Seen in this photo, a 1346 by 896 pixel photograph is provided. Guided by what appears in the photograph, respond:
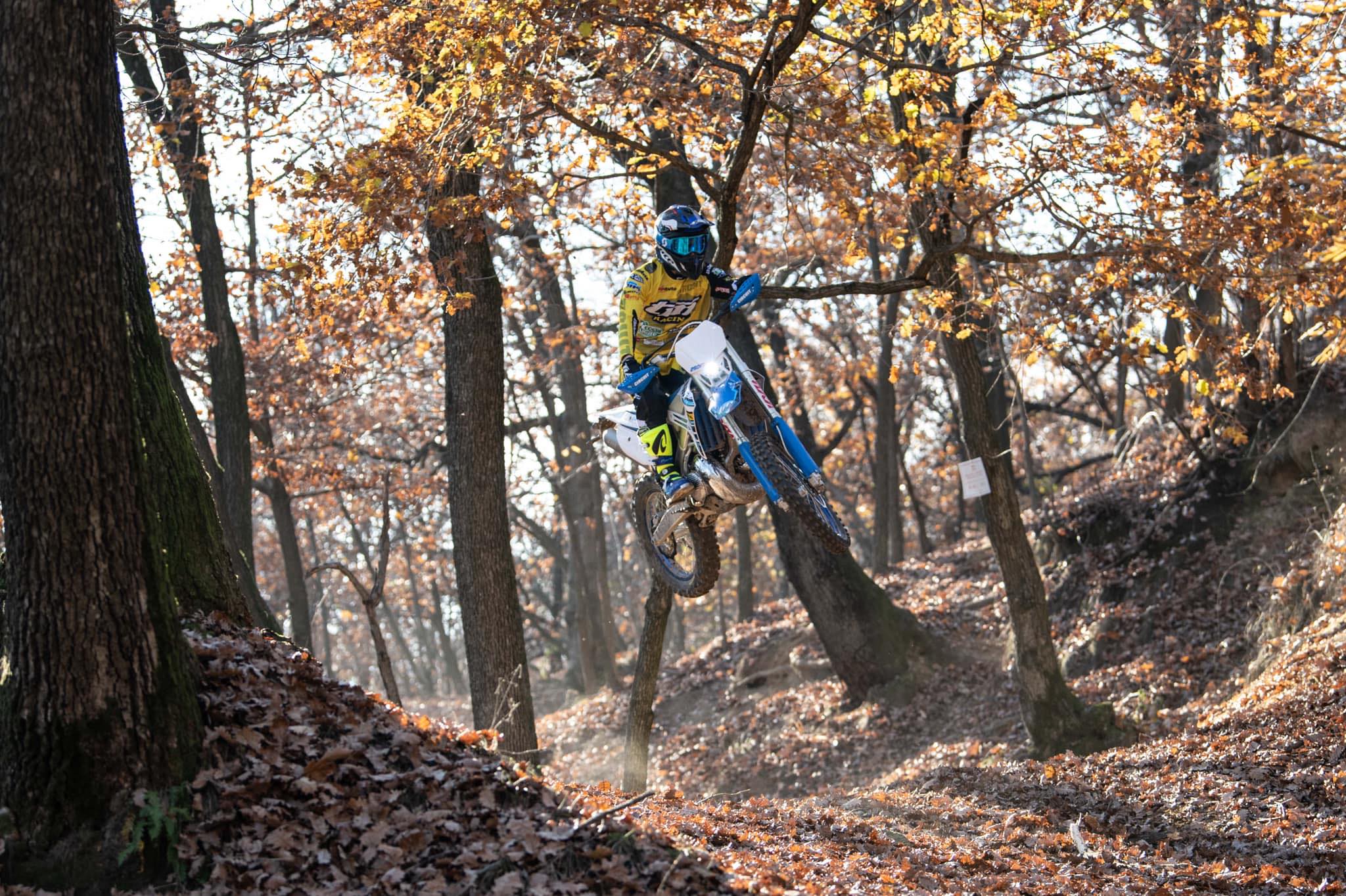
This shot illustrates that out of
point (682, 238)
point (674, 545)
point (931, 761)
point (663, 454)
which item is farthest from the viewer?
point (931, 761)

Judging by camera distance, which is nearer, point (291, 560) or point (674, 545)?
point (674, 545)

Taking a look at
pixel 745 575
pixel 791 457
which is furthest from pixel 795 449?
pixel 745 575

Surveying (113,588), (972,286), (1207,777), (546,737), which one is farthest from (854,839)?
(546,737)

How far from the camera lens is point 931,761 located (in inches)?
521

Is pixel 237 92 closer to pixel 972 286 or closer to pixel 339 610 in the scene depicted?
pixel 972 286

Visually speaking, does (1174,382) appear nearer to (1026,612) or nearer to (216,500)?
(1026,612)

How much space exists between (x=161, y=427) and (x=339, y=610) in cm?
4760

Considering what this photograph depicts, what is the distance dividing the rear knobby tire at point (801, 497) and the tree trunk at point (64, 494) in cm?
371

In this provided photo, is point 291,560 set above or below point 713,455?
above

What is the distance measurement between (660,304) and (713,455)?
1193 millimetres

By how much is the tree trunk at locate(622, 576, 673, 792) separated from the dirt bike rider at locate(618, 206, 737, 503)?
2557 mm

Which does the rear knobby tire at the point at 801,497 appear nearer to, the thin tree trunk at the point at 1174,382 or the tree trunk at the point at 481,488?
the tree trunk at the point at 481,488

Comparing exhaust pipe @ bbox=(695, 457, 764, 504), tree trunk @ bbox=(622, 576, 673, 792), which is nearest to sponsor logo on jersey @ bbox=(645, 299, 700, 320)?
exhaust pipe @ bbox=(695, 457, 764, 504)

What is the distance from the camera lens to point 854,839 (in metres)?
7.25
